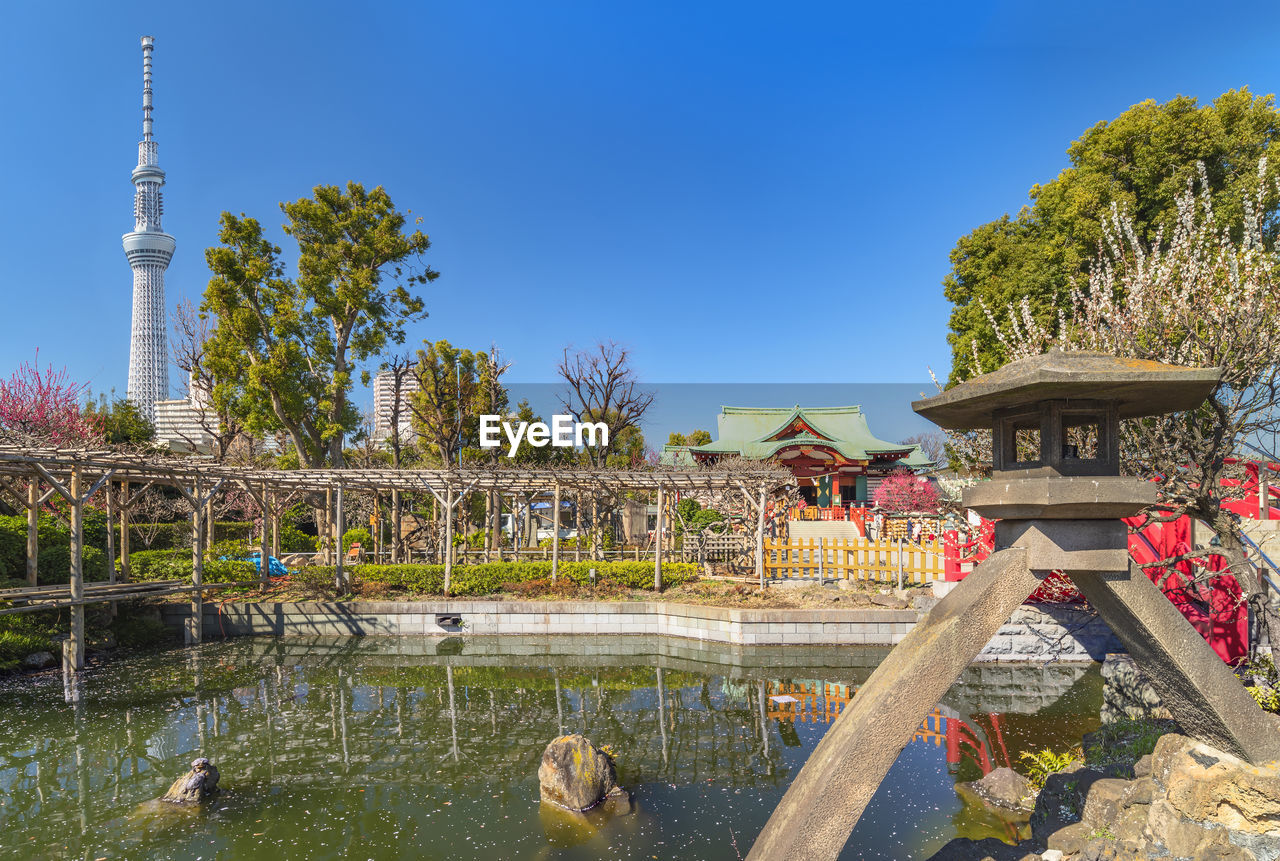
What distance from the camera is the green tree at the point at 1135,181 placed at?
14414 millimetres

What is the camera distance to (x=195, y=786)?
6.54m

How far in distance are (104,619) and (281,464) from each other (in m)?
12.8

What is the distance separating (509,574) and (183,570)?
7.92 metres

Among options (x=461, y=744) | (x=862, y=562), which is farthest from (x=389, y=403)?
(x=461, y=744)

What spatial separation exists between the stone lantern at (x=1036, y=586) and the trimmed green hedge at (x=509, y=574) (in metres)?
11.7

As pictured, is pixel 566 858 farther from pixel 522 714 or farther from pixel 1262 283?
Answer: pixel 1262 283

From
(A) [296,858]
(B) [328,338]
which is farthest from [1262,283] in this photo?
(B) [328,338]

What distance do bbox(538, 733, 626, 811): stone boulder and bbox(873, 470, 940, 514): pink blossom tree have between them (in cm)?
2343

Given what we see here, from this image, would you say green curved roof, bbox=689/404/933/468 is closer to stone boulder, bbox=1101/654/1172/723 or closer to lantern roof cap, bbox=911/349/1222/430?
stone boulder, bbox=1101/654/1172/723

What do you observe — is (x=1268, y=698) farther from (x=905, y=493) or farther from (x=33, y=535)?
(x=905, y=493)

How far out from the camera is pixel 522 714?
9.23 meters

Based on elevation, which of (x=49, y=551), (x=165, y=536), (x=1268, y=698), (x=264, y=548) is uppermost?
(x=49, y=551)

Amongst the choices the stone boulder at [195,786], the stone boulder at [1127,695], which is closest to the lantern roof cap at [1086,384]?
the stone boulder at [1127,695]

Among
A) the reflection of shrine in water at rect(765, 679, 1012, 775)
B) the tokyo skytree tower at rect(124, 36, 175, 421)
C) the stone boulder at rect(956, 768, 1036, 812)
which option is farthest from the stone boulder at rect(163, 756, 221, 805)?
the tokyo skytree tower at rect(124, 36, 175, 421)
